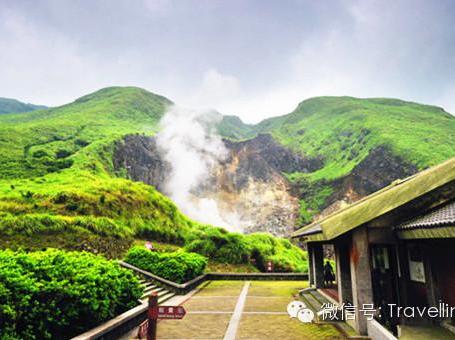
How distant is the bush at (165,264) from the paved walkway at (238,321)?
1.66 meters

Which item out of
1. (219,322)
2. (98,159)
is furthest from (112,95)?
(219,322)

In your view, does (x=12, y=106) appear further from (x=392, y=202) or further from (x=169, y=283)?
(x=392, y=202)

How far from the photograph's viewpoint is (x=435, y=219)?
6.66 meters

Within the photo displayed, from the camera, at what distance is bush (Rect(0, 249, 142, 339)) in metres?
5.57

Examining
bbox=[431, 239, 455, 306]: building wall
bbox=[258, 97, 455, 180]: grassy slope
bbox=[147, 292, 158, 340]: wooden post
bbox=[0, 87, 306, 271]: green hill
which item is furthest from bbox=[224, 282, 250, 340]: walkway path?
bbox=[258, 97, 455, 180]: grassy slope

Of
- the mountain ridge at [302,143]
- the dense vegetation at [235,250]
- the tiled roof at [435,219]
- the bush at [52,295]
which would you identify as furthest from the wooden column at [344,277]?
the mountain ridge at [302,143]

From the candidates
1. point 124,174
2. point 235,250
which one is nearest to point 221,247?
point 235,250

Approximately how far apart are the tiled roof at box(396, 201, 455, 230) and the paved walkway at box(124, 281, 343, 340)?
10.8ft

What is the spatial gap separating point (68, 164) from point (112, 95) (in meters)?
71.6

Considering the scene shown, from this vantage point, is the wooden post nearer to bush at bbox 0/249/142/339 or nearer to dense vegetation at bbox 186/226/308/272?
bush at bbox 0/249/142/339

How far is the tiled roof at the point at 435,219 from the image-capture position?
6189mm

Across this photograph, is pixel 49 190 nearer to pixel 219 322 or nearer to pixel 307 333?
pixel 219 322

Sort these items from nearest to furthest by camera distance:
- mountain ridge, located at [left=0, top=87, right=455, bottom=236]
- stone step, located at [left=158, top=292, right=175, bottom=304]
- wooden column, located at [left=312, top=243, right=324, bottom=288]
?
1. stone step, located at [left=158, top=292, right=175, bottom=304]
2. wooden column, located at [left=312, top=243, right=324, bottom=288]
3. mountain ridge, located at [left=0, top=87, right=455, bottom=236]

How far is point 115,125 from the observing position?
7106 centimetres
